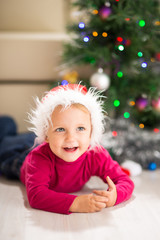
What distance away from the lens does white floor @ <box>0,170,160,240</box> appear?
0.90m

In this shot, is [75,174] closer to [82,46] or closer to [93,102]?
[93,102]

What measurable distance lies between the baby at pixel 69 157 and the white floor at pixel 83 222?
3 centimetres

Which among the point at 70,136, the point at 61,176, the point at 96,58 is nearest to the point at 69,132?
the point at 70,136

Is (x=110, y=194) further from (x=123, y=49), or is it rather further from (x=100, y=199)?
(x=123, y=49)

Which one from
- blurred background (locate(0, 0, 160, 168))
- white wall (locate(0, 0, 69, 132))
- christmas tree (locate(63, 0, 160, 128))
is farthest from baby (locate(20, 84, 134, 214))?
white wall (locate(0, 0, 69, 132))

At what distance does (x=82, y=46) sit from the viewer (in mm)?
1661

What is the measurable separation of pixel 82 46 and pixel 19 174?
30.1 inches

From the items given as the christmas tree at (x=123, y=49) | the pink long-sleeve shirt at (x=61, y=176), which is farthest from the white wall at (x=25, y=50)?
the pink long-sleeve shirt at (x=61, y=176)

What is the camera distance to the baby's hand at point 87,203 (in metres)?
1.03

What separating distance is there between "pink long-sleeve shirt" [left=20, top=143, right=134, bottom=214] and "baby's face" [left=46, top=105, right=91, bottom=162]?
69 mm

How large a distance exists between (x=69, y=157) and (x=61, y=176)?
0.12 meters

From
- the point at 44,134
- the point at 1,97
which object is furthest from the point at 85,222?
the point at 1,97

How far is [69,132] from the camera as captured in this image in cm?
105

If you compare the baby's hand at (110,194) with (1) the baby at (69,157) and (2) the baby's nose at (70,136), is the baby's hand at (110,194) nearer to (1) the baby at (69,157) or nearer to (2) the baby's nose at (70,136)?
(1) the baby at (69,157)
